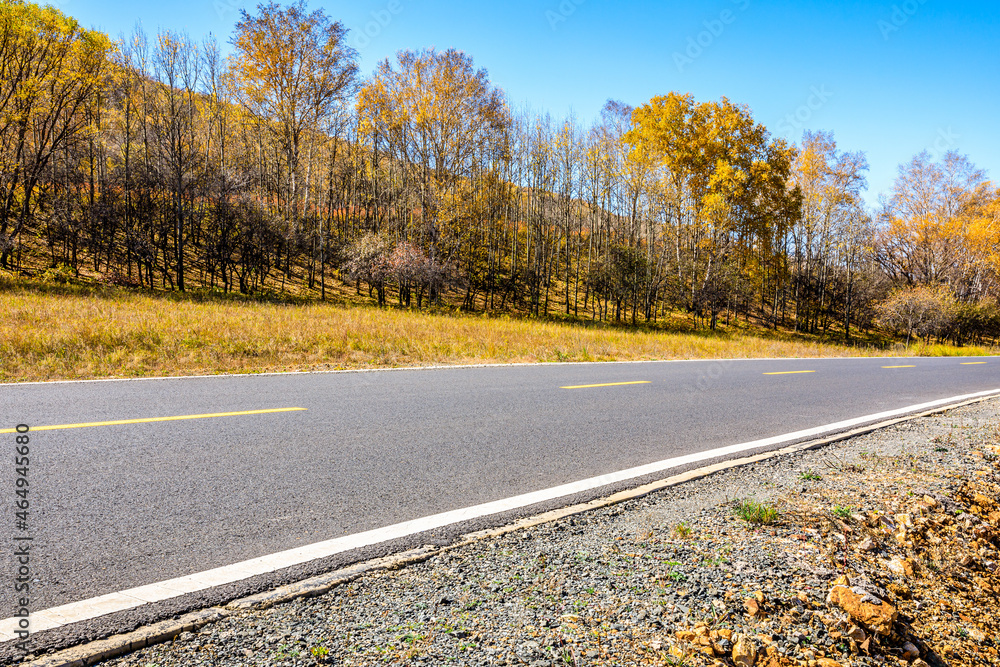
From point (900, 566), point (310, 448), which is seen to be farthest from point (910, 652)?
point (310, 448)

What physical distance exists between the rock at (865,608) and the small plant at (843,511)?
3.69 feet

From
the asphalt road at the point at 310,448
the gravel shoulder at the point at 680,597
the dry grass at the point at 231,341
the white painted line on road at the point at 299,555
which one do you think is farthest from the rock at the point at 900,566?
the dry grass at the point at 231,341

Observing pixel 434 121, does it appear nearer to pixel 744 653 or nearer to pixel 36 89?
pixel 36 89

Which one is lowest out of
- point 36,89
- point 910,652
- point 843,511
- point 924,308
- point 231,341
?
point 910,652

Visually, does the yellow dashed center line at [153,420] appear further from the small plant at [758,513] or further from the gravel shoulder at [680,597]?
the small plant at [758,513]

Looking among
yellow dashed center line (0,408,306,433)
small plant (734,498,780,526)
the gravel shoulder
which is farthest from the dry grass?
small plant (734,498,780,526)

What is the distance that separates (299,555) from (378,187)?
37.5 m

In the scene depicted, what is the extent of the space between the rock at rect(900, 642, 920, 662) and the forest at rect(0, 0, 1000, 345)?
1006 inches

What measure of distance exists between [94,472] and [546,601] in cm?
366

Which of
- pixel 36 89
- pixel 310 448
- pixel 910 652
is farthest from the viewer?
pixel 36 89

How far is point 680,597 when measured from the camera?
2.46 meters

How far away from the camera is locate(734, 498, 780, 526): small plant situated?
133 inches

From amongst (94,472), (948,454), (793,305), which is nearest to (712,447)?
(948,454)

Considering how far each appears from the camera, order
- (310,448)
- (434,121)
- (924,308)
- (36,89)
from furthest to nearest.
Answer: (924,308)
(434,121)
(36,89)
(310,448)
